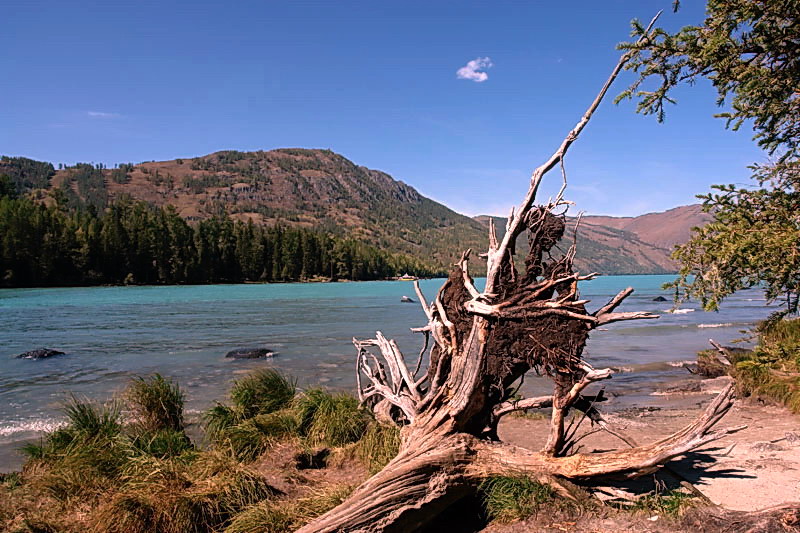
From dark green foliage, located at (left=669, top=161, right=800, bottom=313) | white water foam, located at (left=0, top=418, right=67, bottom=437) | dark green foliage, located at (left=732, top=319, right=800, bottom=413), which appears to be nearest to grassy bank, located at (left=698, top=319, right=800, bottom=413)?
dark green foliage, located at (left=732, top=319, right=800, bottom=413)

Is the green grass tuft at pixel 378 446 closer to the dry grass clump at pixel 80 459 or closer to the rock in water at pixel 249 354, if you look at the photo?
the dry grass clump at pixel 80 459

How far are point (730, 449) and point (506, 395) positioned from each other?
235 cm

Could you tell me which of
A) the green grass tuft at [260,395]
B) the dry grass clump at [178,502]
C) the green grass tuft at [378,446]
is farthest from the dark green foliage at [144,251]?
the dry grass clump at [178,502]

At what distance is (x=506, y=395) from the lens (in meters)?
5.45

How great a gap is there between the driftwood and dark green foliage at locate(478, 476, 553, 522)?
10cm

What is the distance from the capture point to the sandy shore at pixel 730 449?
5.09 metres

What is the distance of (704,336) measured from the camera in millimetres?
25188

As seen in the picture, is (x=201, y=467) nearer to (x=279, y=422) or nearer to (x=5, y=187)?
(x=279, y=422)

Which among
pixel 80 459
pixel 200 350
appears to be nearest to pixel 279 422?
pixel 80 459

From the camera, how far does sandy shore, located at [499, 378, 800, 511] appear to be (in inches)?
201

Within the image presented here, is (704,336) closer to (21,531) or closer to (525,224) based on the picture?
(525,224)

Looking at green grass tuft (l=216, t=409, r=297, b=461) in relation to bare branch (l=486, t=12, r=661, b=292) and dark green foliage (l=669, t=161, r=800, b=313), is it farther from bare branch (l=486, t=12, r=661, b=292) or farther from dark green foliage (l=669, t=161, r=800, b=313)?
dark green foliage (l=669, t=161, r=800, b=313)

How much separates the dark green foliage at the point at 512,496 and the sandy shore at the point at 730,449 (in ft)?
2.65

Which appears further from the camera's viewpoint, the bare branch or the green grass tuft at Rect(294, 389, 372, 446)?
the green grass tuft at Rect(294, 389, 372, 446)
